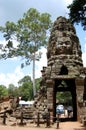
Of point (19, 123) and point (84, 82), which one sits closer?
point (19, 123)

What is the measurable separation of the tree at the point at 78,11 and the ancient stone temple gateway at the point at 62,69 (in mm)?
4918

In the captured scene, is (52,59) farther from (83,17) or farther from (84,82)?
(83,17)

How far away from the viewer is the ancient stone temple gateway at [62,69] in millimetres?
22734

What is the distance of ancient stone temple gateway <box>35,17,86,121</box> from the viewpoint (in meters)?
22.7

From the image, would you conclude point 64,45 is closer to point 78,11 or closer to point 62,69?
point 62,69

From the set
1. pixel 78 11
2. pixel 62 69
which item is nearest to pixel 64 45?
pixel 62 69

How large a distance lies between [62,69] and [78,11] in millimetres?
6013

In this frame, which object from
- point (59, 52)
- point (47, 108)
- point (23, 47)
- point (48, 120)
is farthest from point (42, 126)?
point (23, 47)

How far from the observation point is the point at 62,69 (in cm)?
2378

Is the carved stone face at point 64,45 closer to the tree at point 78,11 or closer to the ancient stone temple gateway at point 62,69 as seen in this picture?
the ancient stone temple gateway at point 62,69

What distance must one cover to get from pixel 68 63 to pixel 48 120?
16.7ft

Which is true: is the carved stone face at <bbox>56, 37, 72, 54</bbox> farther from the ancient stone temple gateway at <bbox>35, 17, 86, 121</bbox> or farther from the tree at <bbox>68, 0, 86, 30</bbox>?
the tree at <bbox>68, 0, 86, 30</bbox>

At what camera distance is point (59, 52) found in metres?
24.5

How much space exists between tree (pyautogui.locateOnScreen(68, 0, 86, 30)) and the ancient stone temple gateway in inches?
194
